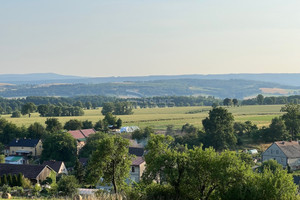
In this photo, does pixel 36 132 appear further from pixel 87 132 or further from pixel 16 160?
pixel 16 160

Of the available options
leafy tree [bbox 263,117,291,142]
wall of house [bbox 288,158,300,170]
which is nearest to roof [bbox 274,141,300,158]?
wall of house [bbox 288,158,300,170]

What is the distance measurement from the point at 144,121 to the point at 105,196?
269ft

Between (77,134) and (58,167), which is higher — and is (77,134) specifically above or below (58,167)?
above

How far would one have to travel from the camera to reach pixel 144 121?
363 feet

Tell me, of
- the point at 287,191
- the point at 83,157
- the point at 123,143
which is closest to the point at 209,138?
the point at 83,157

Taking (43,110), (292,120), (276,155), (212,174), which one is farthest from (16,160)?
(43,110)

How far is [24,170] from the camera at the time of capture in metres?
56.4

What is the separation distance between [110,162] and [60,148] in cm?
3631

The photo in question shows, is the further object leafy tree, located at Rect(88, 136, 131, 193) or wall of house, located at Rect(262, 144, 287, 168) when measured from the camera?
wall of house, located at Rect(262, 144, 287, 168)

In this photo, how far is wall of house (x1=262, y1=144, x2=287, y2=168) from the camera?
66125 millimetres

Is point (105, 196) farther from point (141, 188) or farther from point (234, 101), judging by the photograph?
point (234, 101)

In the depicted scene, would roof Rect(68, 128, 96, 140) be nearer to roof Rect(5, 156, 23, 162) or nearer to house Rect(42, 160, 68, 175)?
roof Rect(5, 156, 23, 162)

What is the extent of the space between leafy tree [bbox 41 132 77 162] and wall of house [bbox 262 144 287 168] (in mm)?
28696

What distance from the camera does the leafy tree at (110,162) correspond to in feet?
116
